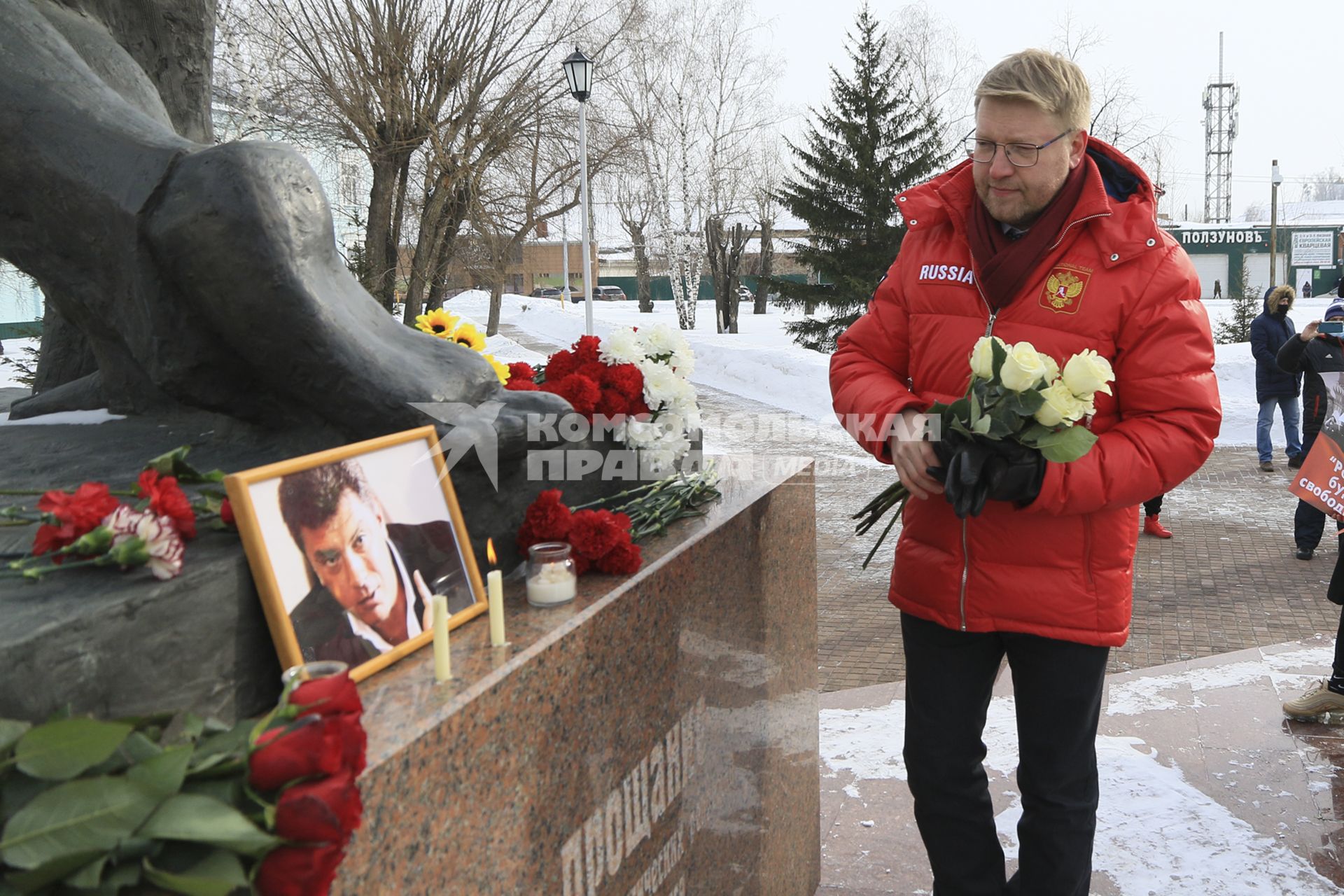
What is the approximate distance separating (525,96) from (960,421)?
38.3 feet

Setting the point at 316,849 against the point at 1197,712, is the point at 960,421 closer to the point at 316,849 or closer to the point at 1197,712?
the point at 316,849

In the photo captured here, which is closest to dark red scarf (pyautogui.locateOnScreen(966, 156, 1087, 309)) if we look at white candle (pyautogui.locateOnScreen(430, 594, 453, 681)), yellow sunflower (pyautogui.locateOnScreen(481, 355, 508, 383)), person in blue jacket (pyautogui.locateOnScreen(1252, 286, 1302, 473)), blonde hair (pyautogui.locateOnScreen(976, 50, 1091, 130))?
blonde hair (pyautogui.locateOnScreen(976, 50, 1091, 130))

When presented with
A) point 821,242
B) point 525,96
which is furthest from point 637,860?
point 821,242

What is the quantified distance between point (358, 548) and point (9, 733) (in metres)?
0.63

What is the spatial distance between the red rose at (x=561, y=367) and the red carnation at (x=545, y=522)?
0.55 meters

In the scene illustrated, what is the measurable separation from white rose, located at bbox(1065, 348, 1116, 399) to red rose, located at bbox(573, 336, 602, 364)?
1.20m

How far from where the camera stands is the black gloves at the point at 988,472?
2.07 metres

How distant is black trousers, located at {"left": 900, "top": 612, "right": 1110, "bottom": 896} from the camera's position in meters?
2.32

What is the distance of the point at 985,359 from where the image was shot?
2.03 m

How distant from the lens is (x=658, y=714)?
7.61 ft

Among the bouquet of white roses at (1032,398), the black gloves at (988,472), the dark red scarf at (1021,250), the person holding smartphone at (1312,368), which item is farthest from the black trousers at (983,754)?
the person holding smartphone at (1312,368)

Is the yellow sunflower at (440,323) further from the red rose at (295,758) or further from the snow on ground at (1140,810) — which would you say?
the snow on ground at (1140,810)

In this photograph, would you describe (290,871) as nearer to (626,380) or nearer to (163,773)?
(163,773)

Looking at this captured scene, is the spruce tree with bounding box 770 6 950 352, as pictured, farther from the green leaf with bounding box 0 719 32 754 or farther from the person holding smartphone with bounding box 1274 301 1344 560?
the green leaf with bounding box 0 719 32 754
